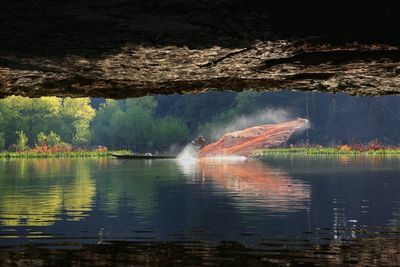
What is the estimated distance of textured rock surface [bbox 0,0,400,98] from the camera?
4.98 meters

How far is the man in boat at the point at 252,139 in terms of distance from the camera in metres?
46.4

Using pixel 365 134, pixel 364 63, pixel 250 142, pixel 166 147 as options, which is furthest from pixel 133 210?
pixel 365 134

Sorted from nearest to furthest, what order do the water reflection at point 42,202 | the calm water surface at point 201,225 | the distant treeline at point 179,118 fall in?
the calm water surface at point 201,225 < the water reflection at point 42,202 < the distant treeline at point 179,118

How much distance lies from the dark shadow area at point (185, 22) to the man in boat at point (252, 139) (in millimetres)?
39808

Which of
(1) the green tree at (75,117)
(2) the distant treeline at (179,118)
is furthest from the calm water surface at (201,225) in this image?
(1) the green tree at (75,117)

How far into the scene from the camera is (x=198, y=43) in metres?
6.00

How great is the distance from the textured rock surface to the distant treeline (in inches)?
2434

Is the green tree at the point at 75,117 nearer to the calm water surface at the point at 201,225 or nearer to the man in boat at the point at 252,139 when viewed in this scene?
the man in boat at the point at 252,139

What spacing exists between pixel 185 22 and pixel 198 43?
0.80 metres

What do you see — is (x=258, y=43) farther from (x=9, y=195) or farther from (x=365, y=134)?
(x=365, y=134)

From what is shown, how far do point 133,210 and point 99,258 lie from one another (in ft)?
20.5

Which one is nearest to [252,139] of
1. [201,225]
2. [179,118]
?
[179,118]

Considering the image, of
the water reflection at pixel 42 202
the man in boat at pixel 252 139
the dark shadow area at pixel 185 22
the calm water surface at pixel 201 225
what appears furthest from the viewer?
the man in boat at pixel 252 139

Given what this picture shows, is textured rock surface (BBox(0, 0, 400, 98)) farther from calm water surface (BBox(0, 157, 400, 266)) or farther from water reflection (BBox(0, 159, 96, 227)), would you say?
water reflection (BBox(0, 159, 96, 227))
